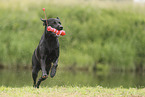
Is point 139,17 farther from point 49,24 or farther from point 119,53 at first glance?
point 49,24

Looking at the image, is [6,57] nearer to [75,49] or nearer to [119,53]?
[75,49]

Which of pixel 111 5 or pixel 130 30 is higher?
pixel 111 5

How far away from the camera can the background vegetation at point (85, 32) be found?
91.8ft

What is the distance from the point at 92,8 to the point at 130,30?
6900 mm

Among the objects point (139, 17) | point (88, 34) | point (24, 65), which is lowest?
point (24, 65)

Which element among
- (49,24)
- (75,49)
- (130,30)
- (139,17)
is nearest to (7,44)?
(75,49)

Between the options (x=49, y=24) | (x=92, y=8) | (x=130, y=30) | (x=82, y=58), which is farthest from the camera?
(x=92, y=8)

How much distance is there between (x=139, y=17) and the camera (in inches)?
1291

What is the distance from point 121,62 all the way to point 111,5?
11.7m

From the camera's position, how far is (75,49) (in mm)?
29609

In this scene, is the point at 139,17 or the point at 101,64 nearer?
the point at 101,64

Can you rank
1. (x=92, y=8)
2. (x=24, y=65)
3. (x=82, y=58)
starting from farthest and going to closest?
(x=92, y=8) < (x=82, y=58) < (x=24, y=65)

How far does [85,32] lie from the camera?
31.7 m

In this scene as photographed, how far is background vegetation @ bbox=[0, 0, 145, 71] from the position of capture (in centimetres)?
2798
